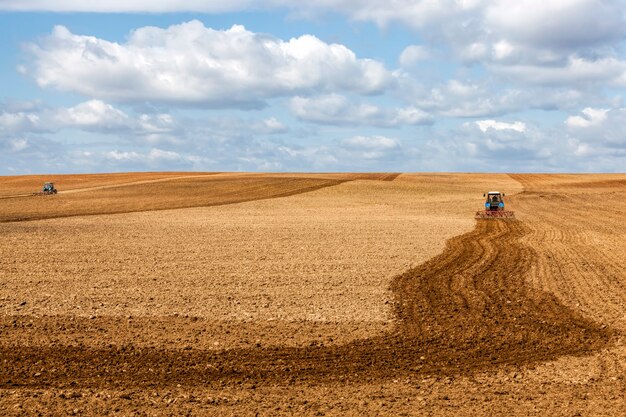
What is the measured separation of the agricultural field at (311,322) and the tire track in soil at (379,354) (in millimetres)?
56

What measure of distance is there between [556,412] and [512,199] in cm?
6507

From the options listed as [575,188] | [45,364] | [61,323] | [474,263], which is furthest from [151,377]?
[575,188]

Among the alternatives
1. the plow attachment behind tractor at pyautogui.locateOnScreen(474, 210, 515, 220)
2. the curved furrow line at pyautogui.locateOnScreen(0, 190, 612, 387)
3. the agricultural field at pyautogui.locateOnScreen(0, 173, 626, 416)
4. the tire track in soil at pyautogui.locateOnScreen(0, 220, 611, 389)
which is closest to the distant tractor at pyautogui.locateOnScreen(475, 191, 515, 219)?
the plow attachment behind tractor at pyautogui.locateOnScreen(474, 210, 515, 220)

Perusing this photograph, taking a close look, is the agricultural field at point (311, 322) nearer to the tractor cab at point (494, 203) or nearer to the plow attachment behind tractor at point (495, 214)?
the plow attachment behind tractor at point (495, 214)

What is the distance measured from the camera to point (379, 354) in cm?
1518

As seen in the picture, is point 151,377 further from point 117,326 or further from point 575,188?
point 575,188

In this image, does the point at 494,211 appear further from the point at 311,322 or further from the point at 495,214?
the point at 311,322

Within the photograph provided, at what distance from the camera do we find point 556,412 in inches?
463

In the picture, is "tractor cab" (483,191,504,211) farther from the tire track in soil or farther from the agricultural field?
the tire track in soil

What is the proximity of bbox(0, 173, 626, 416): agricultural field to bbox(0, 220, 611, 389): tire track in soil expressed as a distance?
0.06 metres

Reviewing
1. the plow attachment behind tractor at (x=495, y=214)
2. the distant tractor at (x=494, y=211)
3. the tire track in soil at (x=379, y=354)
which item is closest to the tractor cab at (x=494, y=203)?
the distant tractor at (x=494, y=211)

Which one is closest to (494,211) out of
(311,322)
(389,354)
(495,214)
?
(495,214)

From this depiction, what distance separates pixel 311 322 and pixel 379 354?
117 inches

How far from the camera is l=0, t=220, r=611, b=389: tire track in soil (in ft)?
44.7
